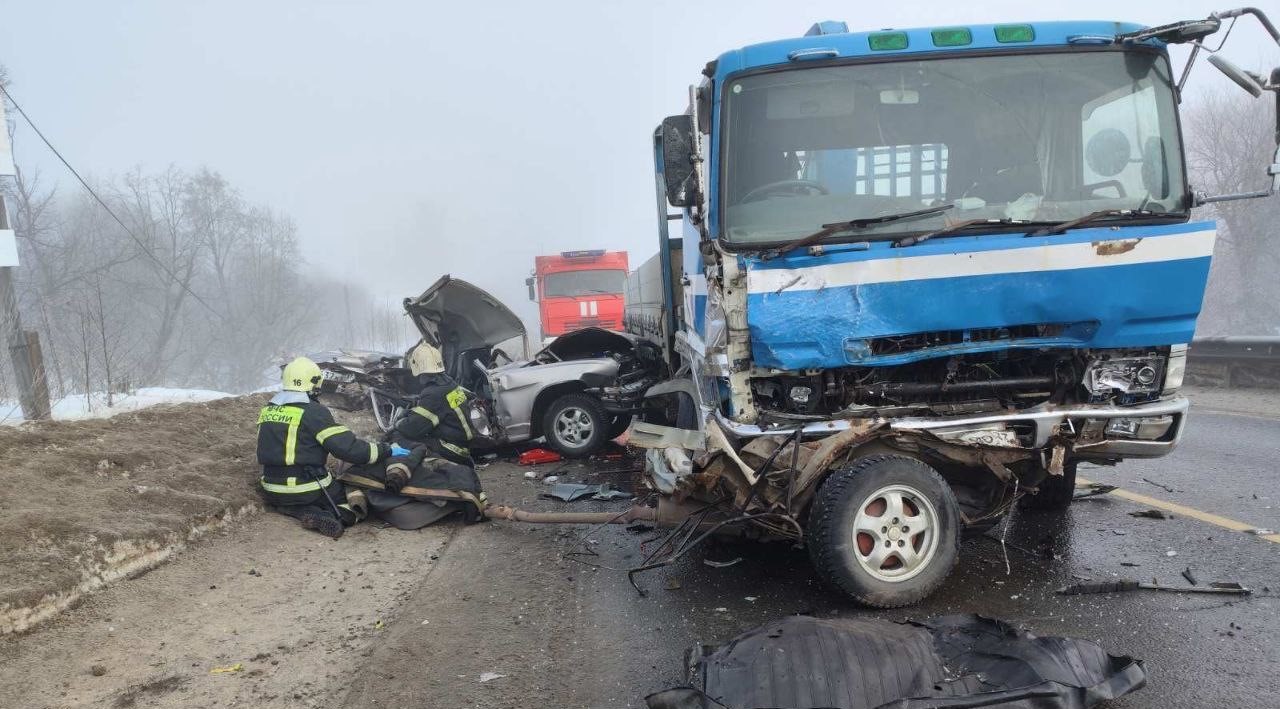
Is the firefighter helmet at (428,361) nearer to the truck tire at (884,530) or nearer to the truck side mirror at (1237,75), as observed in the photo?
the truck tire at (884,530)

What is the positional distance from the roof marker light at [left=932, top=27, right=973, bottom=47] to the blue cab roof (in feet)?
0.06

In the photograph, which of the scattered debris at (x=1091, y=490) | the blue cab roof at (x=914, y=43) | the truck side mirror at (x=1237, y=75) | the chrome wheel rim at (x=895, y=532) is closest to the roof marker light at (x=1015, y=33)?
the blue cab roof at (x=914, y=43)

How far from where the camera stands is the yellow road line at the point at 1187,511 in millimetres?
4652

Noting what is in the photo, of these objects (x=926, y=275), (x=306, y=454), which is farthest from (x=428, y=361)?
(x=926, y=275)

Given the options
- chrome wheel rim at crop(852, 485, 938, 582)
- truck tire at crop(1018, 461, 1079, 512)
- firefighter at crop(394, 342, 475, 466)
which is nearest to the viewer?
chrome wheel rim at crop(852, 485, 938, 582)

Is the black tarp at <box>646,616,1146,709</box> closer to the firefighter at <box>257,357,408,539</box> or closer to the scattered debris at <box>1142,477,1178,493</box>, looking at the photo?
the firefighter at <box>257,357,408,539</box>

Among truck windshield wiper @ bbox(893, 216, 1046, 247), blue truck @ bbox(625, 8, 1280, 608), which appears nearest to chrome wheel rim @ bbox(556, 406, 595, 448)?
blue truck @ bbox(625, 8, 1280, 608)

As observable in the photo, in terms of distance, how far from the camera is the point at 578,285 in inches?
765

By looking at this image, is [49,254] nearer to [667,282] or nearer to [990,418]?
[667,282]

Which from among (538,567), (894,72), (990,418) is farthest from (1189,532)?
(538,567)

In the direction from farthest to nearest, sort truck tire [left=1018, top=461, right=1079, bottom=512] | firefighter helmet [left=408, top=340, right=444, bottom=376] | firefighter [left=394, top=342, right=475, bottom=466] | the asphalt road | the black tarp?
1. firefighter helmet [left=408, top=340, right=444, bottom=376]
2. firefighter [left=394, top=342, right=475, bottom=466]
3. truck tire [left=1018, top=461, right=1079, bottom=512]
4. the asphalt road
5. the black tarp

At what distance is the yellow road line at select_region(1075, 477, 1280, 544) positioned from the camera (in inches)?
183

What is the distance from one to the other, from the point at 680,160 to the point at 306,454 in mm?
3331

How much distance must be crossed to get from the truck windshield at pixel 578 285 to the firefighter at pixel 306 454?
13657 millimetres
